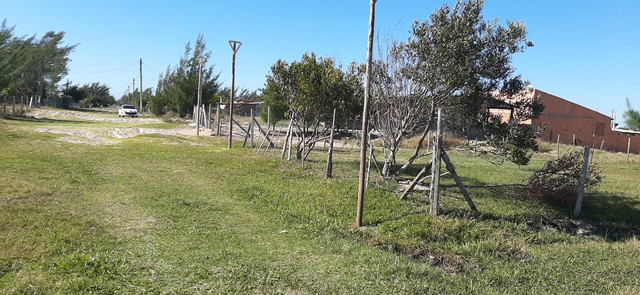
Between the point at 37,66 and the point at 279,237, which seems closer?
the point at 279,237

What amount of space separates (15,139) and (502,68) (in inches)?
648

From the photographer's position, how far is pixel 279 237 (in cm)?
748

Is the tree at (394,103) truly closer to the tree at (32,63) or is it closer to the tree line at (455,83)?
the tree line at (455,83)

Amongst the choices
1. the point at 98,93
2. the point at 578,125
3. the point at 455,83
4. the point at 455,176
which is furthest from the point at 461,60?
the point at 98,93

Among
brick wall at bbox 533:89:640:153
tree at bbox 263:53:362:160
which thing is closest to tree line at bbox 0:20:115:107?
tree at bbox 263:53:362:160

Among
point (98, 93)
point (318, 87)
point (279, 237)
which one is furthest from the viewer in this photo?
point (98, 93)

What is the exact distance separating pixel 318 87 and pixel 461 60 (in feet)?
18.0

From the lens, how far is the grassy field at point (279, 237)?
559 cm

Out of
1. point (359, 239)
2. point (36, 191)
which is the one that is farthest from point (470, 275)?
point (36, 191)

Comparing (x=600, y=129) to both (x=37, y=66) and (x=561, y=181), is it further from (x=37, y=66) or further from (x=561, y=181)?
(x=37, y=66)

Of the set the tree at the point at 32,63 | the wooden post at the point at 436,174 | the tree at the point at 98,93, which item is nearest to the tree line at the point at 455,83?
the wooden post at the point at 436,174

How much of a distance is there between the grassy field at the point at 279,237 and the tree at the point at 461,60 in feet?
7.47

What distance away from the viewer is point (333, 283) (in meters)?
5.62

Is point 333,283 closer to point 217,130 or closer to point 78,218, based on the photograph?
point 78,218
